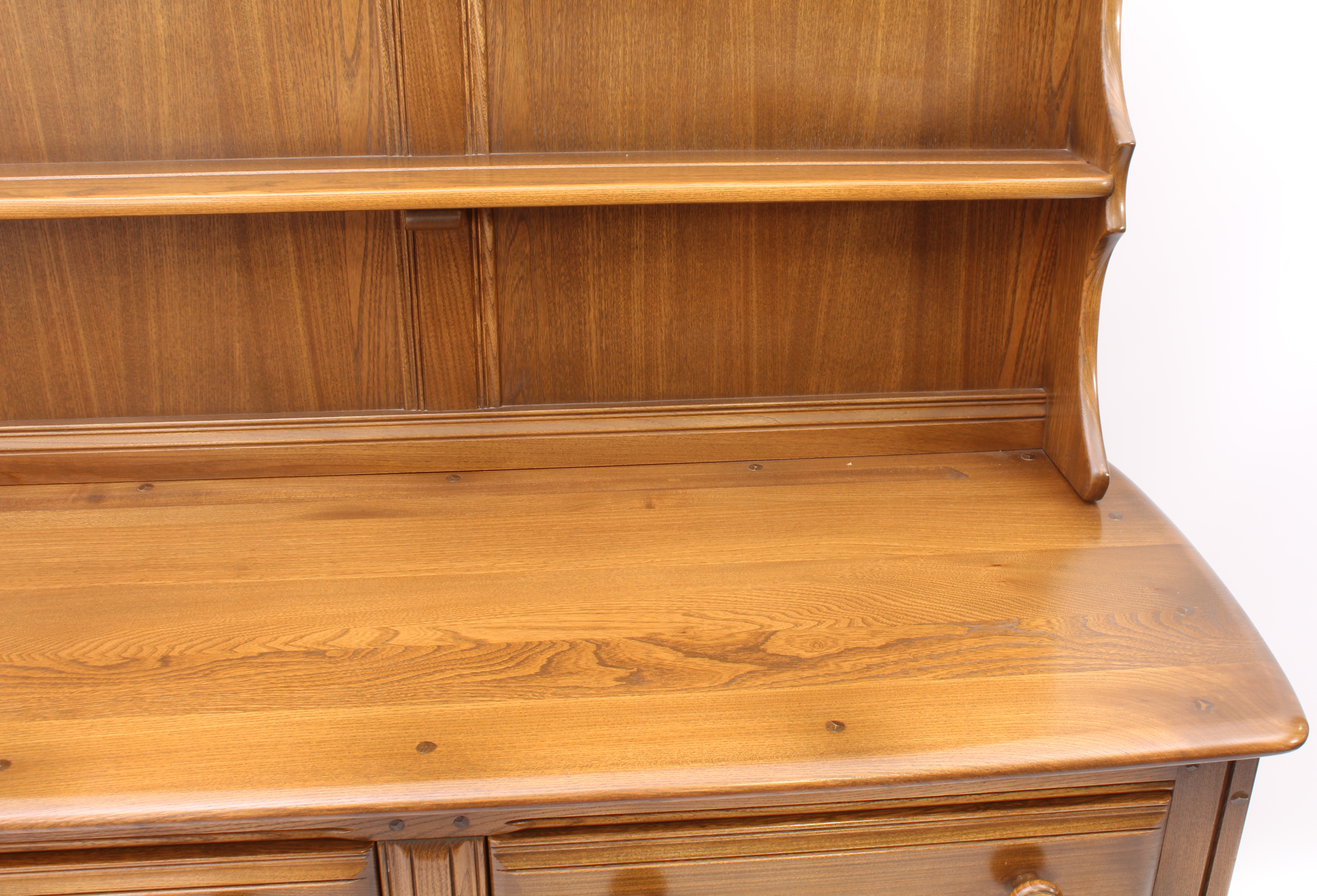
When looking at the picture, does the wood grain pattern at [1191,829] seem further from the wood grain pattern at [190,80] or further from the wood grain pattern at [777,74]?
the wood grain pattern at [190,80]

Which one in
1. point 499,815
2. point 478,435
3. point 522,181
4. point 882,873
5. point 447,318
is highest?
point 522,181

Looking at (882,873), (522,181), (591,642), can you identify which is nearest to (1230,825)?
(882,873)

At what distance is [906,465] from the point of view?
60.6 inches

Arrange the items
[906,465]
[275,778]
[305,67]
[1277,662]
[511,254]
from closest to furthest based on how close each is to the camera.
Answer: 1. [275,778]
2. [1277,662]
3. [305,67]
4. [511,254]
5. [906,465]

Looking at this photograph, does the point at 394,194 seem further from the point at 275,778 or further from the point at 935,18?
the point at 935,18

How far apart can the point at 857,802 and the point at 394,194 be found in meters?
0.79

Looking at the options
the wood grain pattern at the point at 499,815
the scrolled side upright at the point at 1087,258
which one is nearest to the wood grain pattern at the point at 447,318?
the wood grain pattern at the point at 499,815

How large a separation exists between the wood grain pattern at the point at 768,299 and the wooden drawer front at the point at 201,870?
0.66 metres

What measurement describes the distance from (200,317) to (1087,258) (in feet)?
3.74

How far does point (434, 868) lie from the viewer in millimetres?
1037

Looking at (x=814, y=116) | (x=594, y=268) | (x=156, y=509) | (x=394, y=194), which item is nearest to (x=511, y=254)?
(x=594, y=268)

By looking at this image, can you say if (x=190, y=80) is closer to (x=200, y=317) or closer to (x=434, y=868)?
(x=200, y=317)

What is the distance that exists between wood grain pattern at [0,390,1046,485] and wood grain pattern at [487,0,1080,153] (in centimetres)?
29

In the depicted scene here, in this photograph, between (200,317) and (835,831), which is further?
(200,317)
